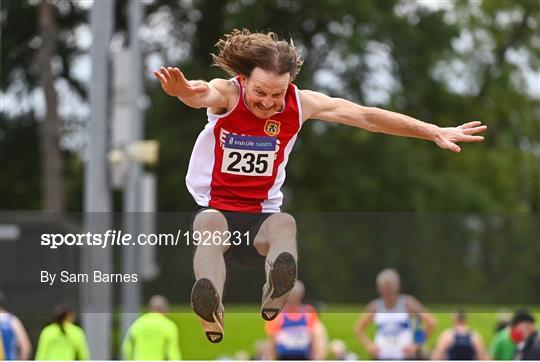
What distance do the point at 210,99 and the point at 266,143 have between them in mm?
467

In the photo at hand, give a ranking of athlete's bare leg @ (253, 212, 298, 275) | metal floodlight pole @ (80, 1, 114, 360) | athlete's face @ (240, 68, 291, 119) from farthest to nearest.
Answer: metal floodlight pole @ (80, 1, 114, 360) < athlete's bare leg @ (253, 212, 298, 275) < athlete's face @ (240, 68, 291, 119)

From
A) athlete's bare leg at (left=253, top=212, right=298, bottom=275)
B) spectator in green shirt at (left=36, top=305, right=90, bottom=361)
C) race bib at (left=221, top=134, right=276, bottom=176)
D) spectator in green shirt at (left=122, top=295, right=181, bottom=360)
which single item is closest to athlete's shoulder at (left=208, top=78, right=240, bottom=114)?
race bib at (left=221, top=134, right=276, bottom=176)

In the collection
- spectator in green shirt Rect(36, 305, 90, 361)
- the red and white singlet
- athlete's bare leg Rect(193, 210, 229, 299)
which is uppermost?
the red and white singlet

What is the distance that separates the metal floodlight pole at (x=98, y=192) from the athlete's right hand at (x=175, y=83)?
11.6 feet

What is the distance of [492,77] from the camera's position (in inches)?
1211

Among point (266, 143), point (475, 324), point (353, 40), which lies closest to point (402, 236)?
point (475, 324)

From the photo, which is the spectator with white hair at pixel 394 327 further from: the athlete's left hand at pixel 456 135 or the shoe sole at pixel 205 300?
the shoe sole at pixel 205 300

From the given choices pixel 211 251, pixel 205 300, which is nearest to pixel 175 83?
pixel 211 251

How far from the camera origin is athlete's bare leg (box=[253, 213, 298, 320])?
7.11m

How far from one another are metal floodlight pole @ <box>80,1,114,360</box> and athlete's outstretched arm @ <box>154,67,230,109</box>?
3.28m

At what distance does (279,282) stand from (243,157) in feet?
2.19

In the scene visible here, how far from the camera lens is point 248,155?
716 centimetres

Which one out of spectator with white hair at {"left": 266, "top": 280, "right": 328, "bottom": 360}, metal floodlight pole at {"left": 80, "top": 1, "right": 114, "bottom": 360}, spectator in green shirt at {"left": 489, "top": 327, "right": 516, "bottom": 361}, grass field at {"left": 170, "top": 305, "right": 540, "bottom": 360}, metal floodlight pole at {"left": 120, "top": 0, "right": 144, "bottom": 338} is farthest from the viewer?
grass field at {"left": 170, "top": 305, "right": 540, "bottom": 360}

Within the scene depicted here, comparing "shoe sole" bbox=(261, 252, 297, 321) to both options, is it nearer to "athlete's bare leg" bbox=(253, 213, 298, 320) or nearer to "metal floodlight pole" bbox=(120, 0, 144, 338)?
"athlete's bare leg" bbox=(253, 213, 298, 320)
